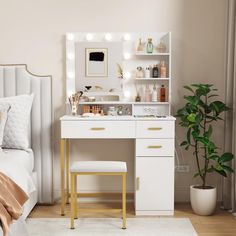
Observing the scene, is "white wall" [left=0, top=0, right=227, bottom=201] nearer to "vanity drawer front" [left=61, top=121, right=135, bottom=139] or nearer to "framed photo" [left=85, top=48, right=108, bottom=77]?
"framed photo" [left=85, top=48, right=108, bottom=77]

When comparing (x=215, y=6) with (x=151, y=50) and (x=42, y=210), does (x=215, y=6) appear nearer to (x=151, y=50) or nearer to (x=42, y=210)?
(x=151, y=50)

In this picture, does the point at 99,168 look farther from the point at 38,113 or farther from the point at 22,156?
the point at 38,113

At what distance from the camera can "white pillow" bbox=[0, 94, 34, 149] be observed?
3957 millimetres

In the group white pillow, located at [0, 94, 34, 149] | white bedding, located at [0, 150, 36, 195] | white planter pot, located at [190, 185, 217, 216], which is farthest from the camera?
white planter pot, located at [190, 185, 217, 216]

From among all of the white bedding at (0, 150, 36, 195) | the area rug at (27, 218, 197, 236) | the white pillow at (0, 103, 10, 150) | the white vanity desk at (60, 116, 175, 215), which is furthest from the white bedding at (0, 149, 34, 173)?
the area rug at (27, 218, 197, 236)

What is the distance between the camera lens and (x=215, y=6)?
4.42 m

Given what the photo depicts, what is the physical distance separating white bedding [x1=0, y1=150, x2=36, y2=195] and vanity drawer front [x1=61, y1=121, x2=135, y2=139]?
1.31ft

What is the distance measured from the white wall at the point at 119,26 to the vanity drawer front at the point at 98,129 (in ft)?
2.38

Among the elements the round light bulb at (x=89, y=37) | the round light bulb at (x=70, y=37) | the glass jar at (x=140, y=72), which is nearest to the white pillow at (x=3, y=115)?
the round light bulb at (x=70, y=37)

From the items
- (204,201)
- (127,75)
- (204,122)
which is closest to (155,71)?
(127,75)

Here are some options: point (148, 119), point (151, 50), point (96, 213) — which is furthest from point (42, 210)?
point (151, 50)

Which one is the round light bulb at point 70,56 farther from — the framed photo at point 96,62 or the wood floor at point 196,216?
the wood floor at point 196,216

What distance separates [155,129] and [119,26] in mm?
1097

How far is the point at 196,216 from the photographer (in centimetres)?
409
